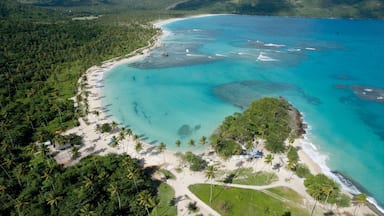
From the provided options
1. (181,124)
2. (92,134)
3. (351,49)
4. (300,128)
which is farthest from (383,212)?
(351,49)

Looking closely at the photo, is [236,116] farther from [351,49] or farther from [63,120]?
[351,49]

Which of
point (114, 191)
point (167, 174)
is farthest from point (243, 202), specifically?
point (114, 191)

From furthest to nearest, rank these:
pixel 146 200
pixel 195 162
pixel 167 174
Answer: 1. pixel 195 162
2. pixel 167 174
3. pixel 146 200

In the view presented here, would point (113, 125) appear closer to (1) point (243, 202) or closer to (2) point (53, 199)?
(2) point (53, 199)

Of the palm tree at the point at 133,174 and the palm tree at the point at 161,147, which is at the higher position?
the palm tree at the point at 133,174

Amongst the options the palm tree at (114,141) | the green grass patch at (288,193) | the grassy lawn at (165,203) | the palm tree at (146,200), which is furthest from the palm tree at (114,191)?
the green grass patch at (288,193)

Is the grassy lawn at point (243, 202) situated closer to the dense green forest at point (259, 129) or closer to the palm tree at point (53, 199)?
the dense green forest at point (259, 129)
